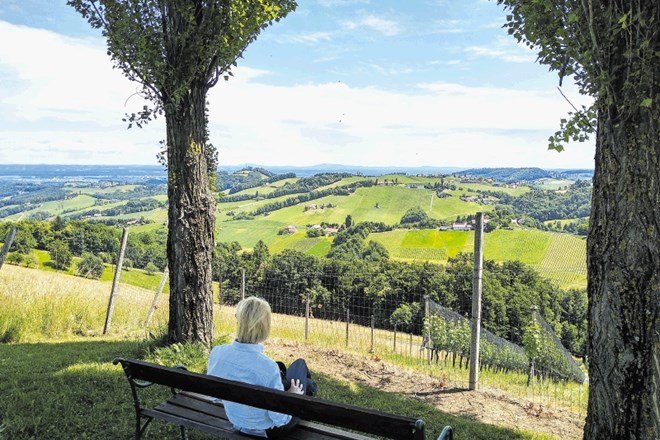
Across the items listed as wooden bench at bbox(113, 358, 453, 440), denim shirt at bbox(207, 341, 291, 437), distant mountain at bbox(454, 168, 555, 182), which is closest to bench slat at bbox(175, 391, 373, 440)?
wooden bench at bbox(113, 358, 453, 440)

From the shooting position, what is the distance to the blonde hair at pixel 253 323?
3.13 metres

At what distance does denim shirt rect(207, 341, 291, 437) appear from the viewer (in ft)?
10.1

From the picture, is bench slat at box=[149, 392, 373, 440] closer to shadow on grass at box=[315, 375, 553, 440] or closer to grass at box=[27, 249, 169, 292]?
shadow on grass at box=[315, 375, 553, 440]

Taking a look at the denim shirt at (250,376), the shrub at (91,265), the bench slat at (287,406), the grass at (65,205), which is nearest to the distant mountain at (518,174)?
the shrub at (91,265)

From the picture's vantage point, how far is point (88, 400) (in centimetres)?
470

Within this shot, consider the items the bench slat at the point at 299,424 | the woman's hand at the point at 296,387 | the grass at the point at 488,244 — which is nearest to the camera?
the bench slat at the point at 299,424

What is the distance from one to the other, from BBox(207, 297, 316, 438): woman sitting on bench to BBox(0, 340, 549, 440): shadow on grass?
50.3 inches

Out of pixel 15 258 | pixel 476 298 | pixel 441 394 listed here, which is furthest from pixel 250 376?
pixel 15 258

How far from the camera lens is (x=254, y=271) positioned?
16.7 metres

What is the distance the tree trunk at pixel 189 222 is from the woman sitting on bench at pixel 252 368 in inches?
126

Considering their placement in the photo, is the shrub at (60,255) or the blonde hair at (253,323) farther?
the shrub at (60,255)

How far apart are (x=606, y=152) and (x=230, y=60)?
4.82m

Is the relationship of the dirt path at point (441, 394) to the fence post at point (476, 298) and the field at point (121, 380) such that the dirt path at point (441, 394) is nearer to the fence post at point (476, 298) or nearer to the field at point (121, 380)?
the field at point (121, 380)

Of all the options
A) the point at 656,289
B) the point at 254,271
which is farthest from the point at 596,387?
the point at 254,271
